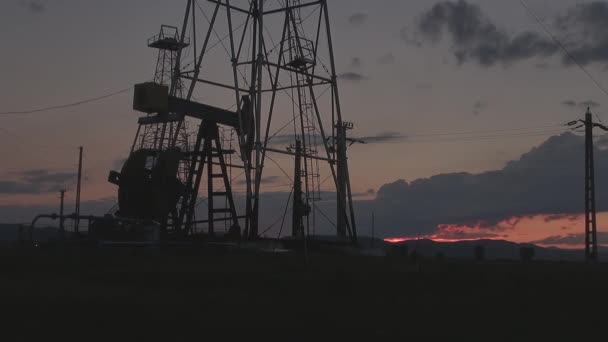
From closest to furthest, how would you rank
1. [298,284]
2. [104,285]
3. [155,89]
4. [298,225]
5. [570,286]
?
[104,285], [298,284], [570,286], [155,89], [298,225]

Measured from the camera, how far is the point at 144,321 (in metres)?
11.0

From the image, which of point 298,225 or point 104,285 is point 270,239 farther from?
point 104,285

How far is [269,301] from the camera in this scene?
13.6m

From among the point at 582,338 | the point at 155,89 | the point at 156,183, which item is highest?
the point at 155,89

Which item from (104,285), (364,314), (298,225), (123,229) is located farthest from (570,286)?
(298,225)

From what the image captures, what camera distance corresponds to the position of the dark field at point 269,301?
11078 mm

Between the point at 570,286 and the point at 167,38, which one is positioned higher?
the point at 167,38

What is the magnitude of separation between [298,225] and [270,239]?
8175mm

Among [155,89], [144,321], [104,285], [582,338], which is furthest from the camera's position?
[155,89]

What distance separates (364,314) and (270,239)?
64.8 feet

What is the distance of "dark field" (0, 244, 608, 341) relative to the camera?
11.1 metres

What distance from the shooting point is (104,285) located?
47.0 ft

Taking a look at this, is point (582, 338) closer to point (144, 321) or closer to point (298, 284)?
point (298, 284)

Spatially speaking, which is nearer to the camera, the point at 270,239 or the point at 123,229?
the point at 123,229
